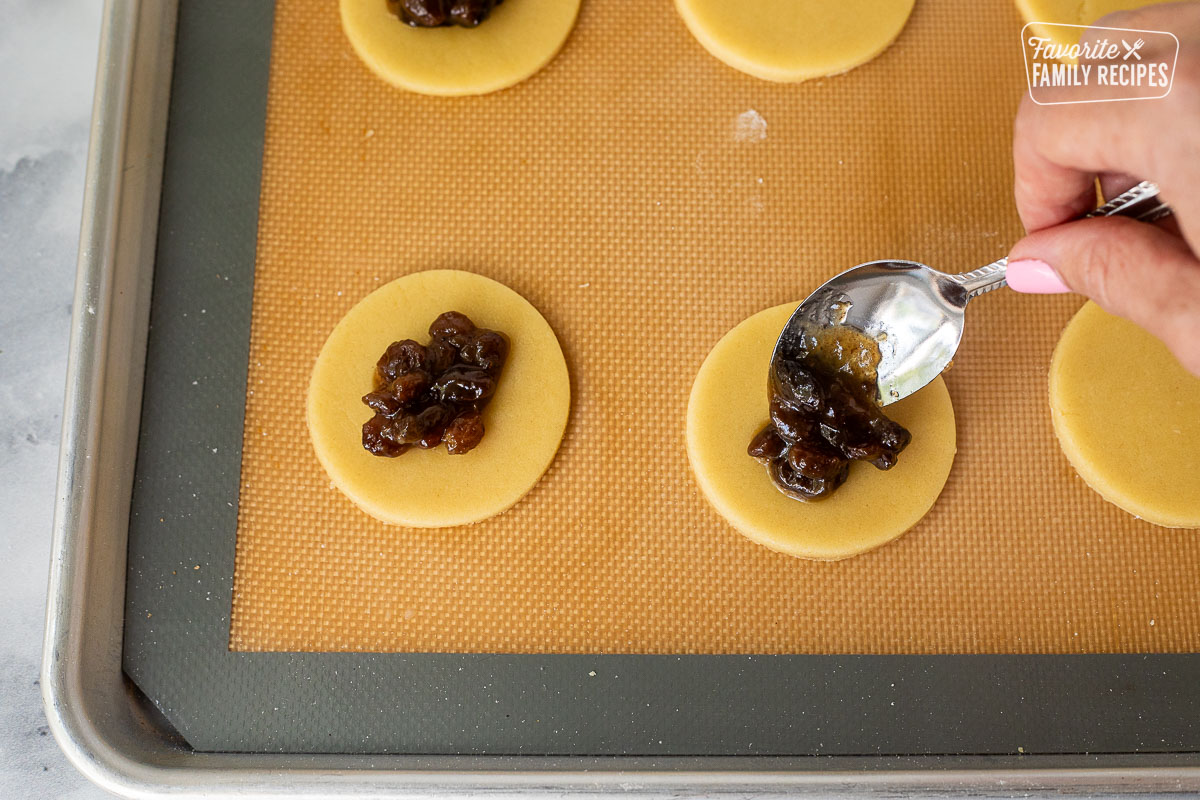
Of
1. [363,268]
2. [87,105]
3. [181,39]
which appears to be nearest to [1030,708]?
[363,268]

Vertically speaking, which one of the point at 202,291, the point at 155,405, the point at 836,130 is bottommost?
the point at 155,405

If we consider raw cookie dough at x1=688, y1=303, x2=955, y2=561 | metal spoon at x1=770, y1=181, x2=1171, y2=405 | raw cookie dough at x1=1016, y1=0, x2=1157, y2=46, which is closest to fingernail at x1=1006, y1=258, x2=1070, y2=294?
metal spoon at x1=770, y1=181, x2=1171, y2=405

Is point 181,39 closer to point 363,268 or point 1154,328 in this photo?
point 363,268

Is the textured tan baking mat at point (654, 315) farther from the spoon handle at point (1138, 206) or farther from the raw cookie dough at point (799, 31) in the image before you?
the spoon handle at point (1138, 206)

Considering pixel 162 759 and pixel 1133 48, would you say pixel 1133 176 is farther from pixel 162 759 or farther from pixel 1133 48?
pixel 162 759

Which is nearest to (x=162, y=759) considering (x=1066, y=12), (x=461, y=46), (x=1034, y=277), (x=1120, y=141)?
(x=461, y=46)

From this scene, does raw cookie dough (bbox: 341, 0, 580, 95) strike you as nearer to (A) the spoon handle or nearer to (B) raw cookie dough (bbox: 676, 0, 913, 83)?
(B) raw cookie dough (bbox: 676, 0, 913, 83)
